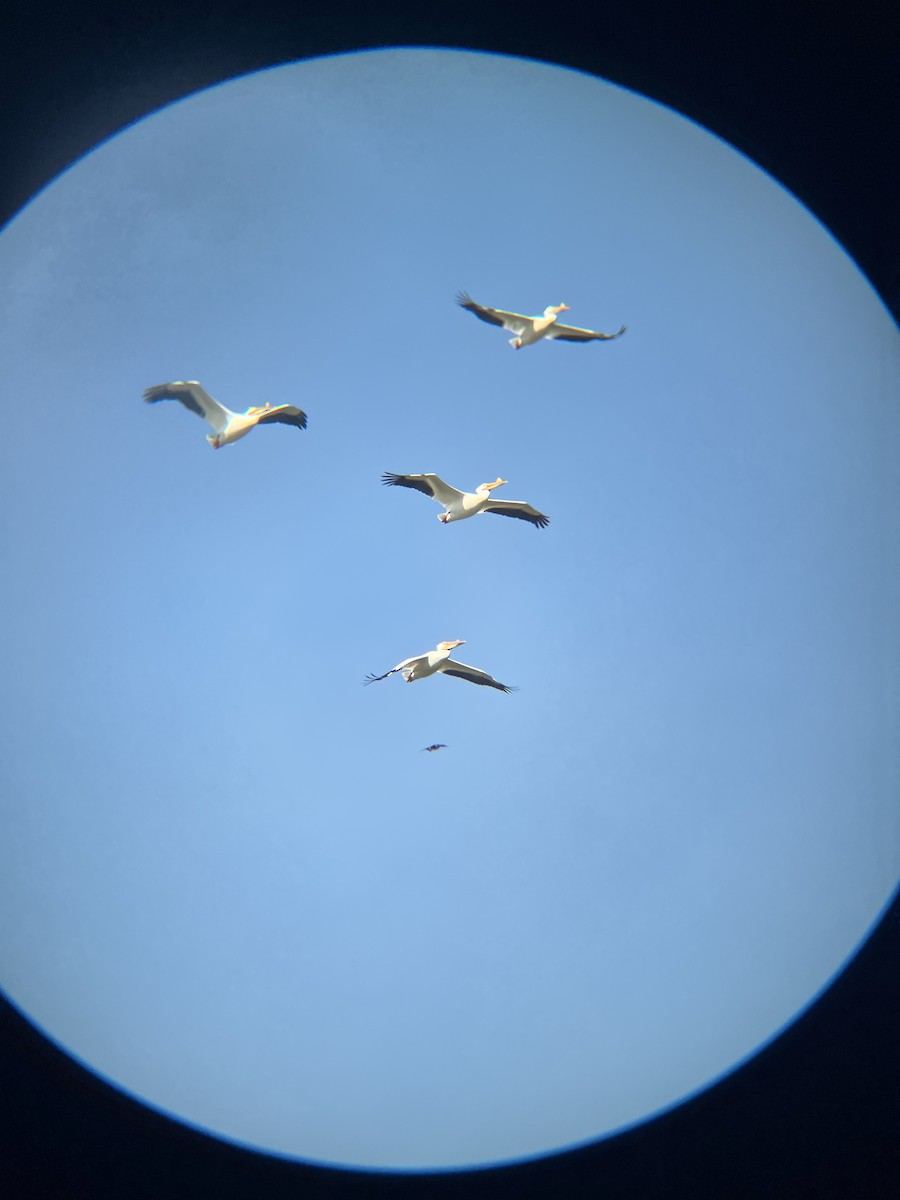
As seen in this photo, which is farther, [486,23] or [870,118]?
[486,23]

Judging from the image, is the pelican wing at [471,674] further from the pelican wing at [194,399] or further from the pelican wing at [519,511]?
the pelican wing at [194,399]

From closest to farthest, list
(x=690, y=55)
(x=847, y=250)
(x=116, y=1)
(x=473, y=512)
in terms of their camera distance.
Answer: (x=116, y=1) < (x=690, y=55) < (x=847, y=250) < (x=473, y=512)

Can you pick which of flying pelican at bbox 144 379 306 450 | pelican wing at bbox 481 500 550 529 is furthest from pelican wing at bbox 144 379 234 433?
pelican wing at bbox 481 500 550 529

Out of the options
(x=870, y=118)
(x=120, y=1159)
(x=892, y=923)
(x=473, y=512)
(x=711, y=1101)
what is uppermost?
(x=870, y=118)

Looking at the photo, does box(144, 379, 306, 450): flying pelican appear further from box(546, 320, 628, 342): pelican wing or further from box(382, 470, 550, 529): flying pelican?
box(546, 320, 628, 342): pelican wing

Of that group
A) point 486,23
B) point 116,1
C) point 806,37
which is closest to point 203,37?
point 116,1

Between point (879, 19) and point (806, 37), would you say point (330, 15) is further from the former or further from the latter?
point (879, 19)
